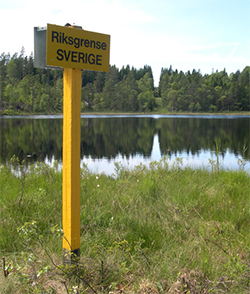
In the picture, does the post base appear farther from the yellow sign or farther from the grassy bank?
the yellow sign

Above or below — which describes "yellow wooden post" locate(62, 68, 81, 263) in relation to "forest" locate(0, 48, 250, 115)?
below

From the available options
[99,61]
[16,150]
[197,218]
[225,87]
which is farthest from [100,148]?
[225,87]

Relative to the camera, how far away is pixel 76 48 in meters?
2.19

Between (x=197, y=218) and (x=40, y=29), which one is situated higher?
(x=40, y=29)

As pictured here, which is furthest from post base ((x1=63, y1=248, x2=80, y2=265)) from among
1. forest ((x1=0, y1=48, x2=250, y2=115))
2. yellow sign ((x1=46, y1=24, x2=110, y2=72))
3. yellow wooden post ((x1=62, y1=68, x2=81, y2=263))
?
forest ((x1=0, y1=48, x2=250, y2=115))

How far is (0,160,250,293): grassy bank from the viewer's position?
2.20m

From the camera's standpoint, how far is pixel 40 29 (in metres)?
2.17

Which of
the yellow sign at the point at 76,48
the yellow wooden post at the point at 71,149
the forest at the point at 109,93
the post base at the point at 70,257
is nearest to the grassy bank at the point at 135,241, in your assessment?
the post base at the point at 70,257

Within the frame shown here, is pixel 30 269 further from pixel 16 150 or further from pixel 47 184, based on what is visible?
pixel 16 150

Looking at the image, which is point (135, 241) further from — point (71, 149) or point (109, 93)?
point (109, 93)

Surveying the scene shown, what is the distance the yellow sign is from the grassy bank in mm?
1165

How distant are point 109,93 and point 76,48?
77.0m

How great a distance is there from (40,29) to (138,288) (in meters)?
2.02

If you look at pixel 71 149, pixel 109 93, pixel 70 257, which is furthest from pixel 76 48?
pixel 109 93
